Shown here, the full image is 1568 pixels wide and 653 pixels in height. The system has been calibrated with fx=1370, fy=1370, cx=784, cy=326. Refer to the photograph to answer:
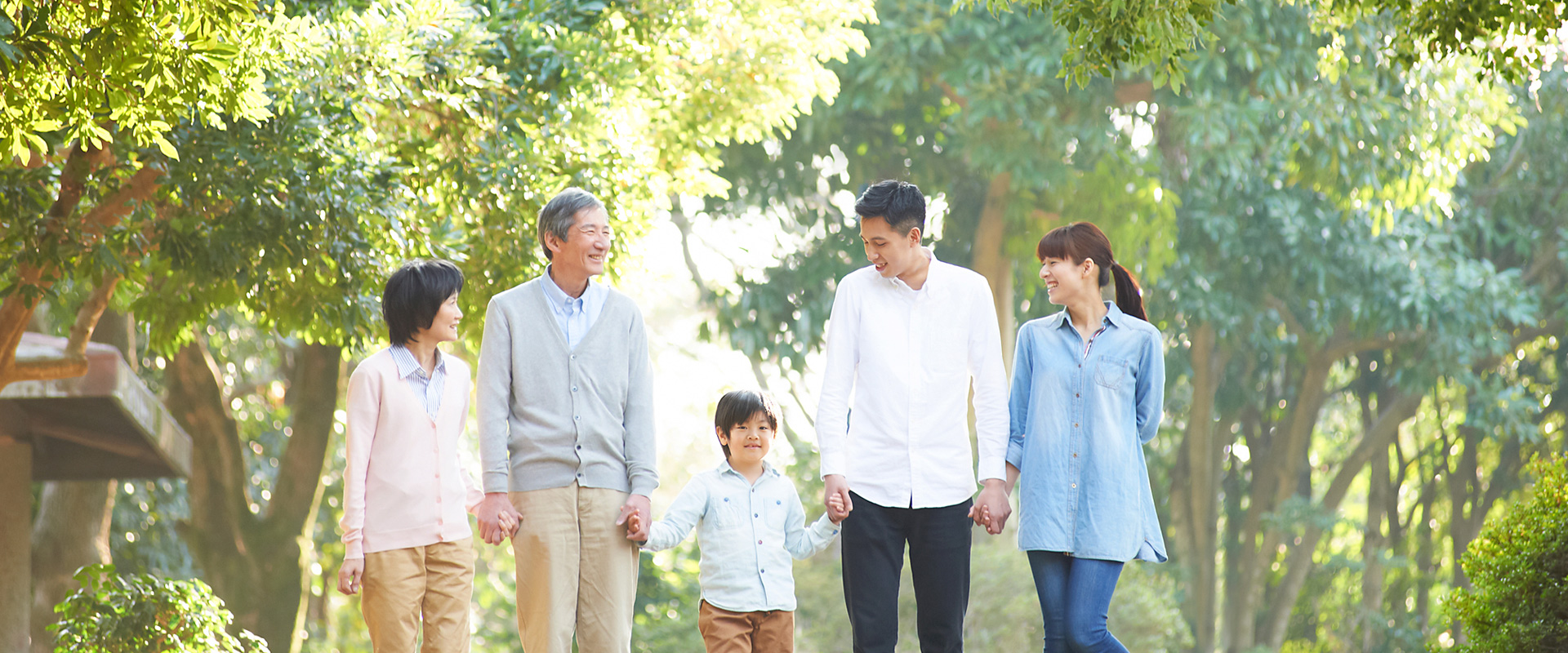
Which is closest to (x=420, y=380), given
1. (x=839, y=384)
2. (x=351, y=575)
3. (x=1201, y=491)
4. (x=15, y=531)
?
(x=351, y=575)

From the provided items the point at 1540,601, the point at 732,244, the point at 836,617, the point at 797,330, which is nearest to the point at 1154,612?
the point at 836,617

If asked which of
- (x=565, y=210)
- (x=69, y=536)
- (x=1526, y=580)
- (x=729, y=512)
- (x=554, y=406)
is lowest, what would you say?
(x=1526, y=580)

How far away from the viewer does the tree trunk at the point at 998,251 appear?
13.1 m

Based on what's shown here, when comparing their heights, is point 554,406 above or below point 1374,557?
below

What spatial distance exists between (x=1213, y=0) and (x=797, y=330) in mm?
8562

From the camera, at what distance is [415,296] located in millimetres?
4270

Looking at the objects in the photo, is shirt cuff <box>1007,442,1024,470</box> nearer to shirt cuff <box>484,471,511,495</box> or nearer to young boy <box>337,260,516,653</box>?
shirt cuff <box>484,471,511,495</box>

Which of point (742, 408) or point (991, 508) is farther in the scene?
point (742, 408)

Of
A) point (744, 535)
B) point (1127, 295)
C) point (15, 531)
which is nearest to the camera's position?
point (1127, 295)

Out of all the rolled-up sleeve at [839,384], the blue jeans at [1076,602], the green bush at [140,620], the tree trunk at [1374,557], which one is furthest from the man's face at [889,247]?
the tree trunk at [1374,557]

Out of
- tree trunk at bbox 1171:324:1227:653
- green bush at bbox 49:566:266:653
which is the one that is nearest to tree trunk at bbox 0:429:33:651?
green bush at bbox 49:566:266:653

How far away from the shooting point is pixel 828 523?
14.3 feet

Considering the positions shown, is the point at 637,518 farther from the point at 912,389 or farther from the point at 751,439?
the point at 912,389

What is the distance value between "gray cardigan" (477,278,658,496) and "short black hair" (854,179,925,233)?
0.83 meters
